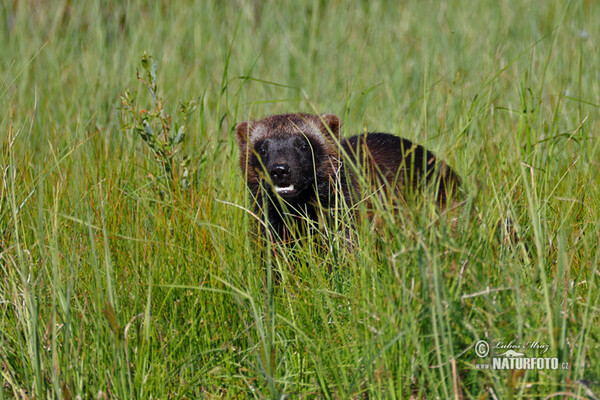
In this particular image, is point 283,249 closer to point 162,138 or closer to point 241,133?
point 162,138

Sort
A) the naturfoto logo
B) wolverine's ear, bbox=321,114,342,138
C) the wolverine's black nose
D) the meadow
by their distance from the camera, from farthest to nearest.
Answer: wolverine's ear, bbox=321,114,342,138, the wolverine's black nose, the meadow, the naturfoto logo

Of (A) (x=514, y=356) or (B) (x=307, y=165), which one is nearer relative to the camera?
(A) (x=514, y=356)

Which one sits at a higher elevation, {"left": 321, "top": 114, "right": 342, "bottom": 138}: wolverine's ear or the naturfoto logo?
{"left": 321, "top": 114, "right": 342, "bottom": 138}: wolverine's ear

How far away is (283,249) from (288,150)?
0.80m

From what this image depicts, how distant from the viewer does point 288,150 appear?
156 inches

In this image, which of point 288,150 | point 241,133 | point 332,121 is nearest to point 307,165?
point 288,150

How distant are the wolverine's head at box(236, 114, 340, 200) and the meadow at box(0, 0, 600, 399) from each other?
0.77ft

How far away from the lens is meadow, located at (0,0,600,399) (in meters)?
2.03

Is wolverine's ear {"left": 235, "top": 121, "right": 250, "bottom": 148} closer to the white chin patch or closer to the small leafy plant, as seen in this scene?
the small leafy plant

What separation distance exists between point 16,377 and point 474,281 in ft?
5.72

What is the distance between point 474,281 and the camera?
2.04 m

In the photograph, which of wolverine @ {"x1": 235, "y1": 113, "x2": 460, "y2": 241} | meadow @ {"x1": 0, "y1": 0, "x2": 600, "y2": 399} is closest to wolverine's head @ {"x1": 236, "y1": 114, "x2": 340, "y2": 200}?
wolverine @ {"x1": 235, "y1": 113, "x2": 460, "y2": 241}

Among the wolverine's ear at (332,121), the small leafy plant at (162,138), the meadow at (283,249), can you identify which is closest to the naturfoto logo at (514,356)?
the meadow at (283,249)

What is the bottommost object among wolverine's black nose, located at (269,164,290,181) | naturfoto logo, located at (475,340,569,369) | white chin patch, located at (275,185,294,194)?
naturfoto logo, located at (475,340,569,369)
